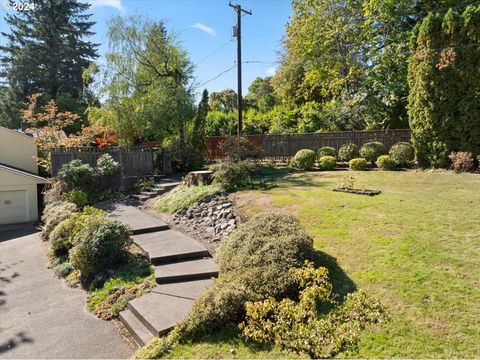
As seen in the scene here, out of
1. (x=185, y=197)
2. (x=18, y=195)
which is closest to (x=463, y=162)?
(x=185, y=197)

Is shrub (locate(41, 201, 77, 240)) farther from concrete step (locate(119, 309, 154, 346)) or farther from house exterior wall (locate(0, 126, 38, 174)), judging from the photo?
house exterior wall (locate(0, 126, 38, 174))

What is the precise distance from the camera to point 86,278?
6750 millimetres

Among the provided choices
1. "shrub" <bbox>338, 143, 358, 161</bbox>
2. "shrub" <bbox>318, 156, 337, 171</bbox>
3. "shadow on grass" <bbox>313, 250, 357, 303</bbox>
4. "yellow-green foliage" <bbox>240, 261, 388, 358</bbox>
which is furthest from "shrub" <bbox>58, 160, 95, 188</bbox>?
"shrub" <bbox>338, 143, 358, 161</bbox>

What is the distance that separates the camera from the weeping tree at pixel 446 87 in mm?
10922

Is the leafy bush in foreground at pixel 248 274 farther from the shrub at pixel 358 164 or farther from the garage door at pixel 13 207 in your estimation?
the garage door at pixel 13 207

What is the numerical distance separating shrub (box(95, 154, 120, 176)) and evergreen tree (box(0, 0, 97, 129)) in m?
21.7

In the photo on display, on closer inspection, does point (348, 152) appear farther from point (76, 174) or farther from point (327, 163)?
point (76, 174)

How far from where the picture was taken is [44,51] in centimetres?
3131

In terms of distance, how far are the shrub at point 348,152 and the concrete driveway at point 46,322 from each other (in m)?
11.8

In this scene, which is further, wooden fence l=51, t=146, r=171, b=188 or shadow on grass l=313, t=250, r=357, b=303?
wooden fence l=51, t=146, r=171, b=188

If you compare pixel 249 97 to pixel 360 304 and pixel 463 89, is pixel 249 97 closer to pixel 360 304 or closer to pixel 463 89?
pixel 463 89

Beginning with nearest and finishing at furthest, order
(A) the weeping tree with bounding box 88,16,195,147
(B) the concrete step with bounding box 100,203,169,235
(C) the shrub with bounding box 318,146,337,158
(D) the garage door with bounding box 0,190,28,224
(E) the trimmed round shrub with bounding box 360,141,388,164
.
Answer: (B) the concrete step with bounding box 100,203,169,235, (E) the trimmed round shrub with bounding box 360,141,388,164, (D) the garage door with bounding box 0,190,28,224, (C) the shrub with bounding box 318,146,337,158, (A) the weeping tree with bounding box 88,16,195,147

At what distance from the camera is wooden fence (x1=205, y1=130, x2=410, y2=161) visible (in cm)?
1442

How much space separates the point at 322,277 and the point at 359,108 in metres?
16.2
